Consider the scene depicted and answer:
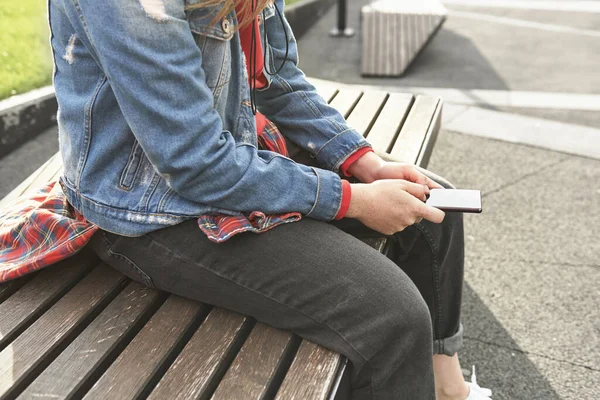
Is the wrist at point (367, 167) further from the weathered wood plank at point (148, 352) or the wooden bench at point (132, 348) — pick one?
the weathered wood plank at point (148, 352)

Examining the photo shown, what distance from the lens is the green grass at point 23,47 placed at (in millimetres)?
3977

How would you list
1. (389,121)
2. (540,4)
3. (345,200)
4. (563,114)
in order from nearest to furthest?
(345,200) → (389,121) → (563,114) → (540,4)

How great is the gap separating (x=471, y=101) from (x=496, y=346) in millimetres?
2557

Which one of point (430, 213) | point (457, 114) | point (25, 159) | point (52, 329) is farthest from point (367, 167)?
point (457, 114)

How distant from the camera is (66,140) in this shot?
5.25ft

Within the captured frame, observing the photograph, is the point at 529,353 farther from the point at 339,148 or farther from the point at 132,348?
the point at 132,348

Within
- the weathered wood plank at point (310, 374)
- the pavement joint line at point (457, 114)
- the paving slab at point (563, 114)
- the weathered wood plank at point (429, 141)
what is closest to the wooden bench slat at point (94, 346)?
the weathered wood plank at point (310, 374)

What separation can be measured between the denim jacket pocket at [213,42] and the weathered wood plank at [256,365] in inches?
22.1

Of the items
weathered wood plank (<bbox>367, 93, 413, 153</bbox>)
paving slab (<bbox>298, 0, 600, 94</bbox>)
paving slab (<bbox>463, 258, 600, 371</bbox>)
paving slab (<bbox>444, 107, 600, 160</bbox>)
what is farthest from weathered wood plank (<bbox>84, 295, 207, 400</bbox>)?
paving slab (<bbox>298, 0, 600, 94</bbox>)

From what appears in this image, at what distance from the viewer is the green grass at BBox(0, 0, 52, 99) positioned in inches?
157

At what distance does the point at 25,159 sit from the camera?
365 cm

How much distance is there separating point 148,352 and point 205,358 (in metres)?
0.13

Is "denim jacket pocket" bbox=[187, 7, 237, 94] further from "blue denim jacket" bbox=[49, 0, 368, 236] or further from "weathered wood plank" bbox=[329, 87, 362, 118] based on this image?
"weathered wood plank" bbox=[329, 87, 362, 118]

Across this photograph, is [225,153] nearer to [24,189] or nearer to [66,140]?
[66,140]
